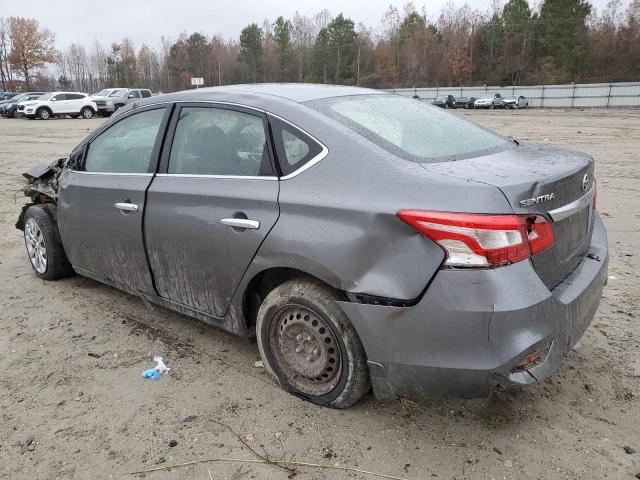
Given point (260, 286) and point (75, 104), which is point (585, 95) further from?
point (260, 286)

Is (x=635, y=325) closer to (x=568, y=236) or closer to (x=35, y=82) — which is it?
(x=568, y=236)

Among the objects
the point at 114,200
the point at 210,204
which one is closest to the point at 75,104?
the point at 114,200

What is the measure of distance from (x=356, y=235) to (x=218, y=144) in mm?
1221

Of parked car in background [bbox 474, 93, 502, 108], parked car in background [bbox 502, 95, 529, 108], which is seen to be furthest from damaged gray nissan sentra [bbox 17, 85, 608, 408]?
parked car in background [bbox 502, 95, 529, 108]

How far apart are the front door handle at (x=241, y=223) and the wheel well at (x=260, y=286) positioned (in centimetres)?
25

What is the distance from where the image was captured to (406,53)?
88.1m

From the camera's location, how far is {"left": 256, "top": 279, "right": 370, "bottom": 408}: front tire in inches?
104

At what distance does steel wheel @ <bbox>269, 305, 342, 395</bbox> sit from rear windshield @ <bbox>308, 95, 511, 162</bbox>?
0.95m

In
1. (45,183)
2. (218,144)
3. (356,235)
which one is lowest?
(45,183)

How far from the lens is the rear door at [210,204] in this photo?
2898 millimetres

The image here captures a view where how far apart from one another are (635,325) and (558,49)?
77.4 m

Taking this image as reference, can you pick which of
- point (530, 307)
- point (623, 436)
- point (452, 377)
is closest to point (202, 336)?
point (452, 377)

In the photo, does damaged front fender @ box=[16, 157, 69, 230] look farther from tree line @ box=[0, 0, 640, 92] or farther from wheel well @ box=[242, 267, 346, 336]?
tree line @ box=[0, 0, 640, 92]

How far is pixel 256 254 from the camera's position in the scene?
9.33 ft
